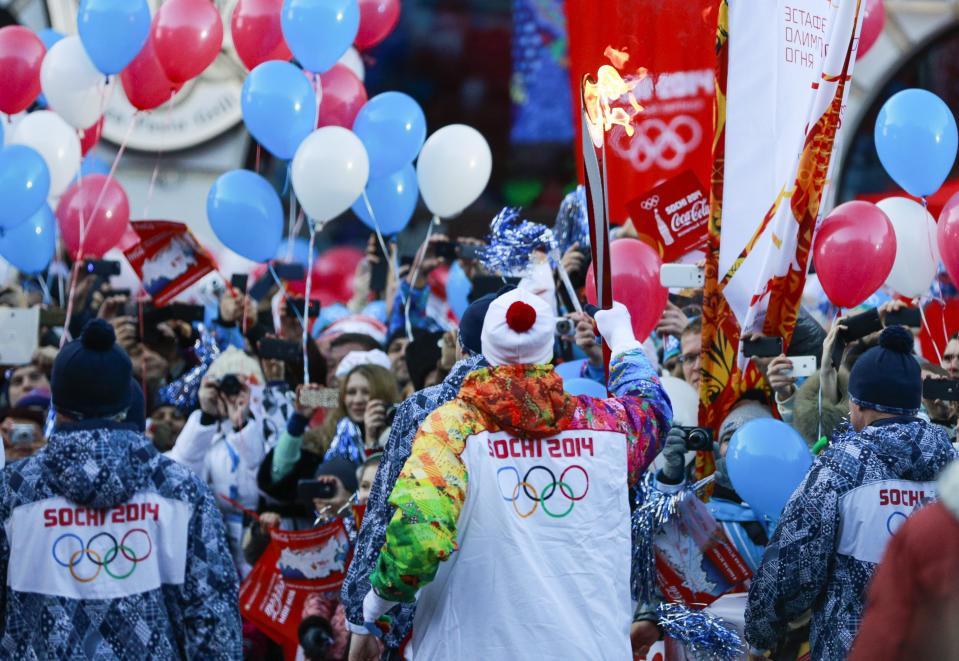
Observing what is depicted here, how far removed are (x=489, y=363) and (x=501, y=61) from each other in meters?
10.1

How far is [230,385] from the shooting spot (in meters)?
6.39

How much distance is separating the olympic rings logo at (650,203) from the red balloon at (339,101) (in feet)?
10.2

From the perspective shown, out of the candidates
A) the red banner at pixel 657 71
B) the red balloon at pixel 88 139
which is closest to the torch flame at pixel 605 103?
the red banner at pixel 657 71

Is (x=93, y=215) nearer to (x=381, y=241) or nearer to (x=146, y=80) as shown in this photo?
(x=146, y=80)

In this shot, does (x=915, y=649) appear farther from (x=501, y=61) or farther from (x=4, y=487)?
(x=501, y=61)

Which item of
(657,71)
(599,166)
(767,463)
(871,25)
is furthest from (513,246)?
(871,25)

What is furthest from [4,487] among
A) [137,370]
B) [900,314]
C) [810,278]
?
[810,278]

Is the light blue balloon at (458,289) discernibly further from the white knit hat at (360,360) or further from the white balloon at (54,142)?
the white balloon at (54,142)

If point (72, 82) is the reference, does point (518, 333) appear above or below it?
below

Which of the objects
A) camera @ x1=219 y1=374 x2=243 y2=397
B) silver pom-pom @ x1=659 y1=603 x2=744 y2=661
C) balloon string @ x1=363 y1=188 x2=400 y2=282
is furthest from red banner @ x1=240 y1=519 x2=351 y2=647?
balloon string @ x1=363 y1=188 x2=400 y2=282

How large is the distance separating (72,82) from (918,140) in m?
4.64

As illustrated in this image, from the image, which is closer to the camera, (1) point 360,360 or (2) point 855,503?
(2) point 855,503

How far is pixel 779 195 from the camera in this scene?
4.97 meters

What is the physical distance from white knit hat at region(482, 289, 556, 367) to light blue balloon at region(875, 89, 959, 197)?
10.1 feet
